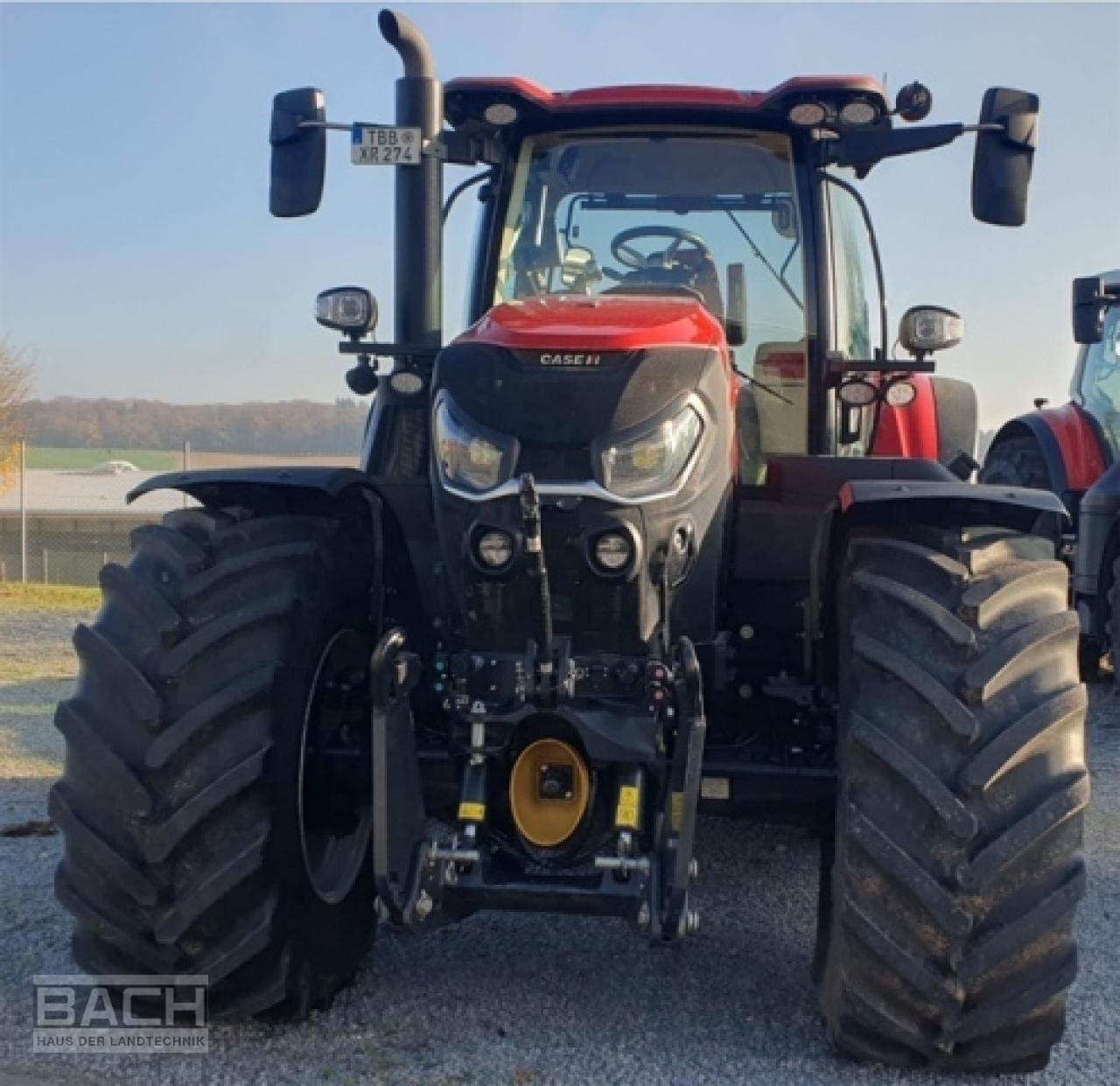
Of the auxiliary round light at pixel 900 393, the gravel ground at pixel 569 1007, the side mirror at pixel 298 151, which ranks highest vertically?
the side mirror at pixel 298 151

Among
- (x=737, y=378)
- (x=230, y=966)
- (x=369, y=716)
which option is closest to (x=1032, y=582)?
(x=737, y=378)

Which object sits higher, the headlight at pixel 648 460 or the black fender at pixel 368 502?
the headlight at pixel 648 460

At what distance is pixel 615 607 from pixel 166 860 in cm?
119

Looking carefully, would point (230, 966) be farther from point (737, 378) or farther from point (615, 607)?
point (737, 378)

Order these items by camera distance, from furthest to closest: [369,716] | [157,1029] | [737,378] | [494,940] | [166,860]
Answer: [737,378]
[494,940]
[369,716]
[157,1029]
[166,860]

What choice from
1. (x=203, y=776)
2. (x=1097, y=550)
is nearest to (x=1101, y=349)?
(x=1097, y=550)

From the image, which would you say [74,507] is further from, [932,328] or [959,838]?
[959,838]

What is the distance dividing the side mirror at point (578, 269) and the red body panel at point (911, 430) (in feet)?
4.03

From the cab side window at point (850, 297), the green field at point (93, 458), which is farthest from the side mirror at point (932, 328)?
the green field at point (93, 458)

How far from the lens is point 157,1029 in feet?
11.1

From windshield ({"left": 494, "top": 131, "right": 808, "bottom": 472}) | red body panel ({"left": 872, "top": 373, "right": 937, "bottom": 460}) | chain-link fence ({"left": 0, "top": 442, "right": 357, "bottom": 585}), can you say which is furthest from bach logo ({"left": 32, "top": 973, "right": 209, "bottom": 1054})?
chain-link fence ({"left": 0, "top": 442, "right": 357, "bottom": 585})

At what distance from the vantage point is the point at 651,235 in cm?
486

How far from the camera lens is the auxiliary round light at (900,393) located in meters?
4.85

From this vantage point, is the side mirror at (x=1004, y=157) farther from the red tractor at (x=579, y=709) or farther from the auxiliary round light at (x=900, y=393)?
the red tractor at (x=579, y=709)
